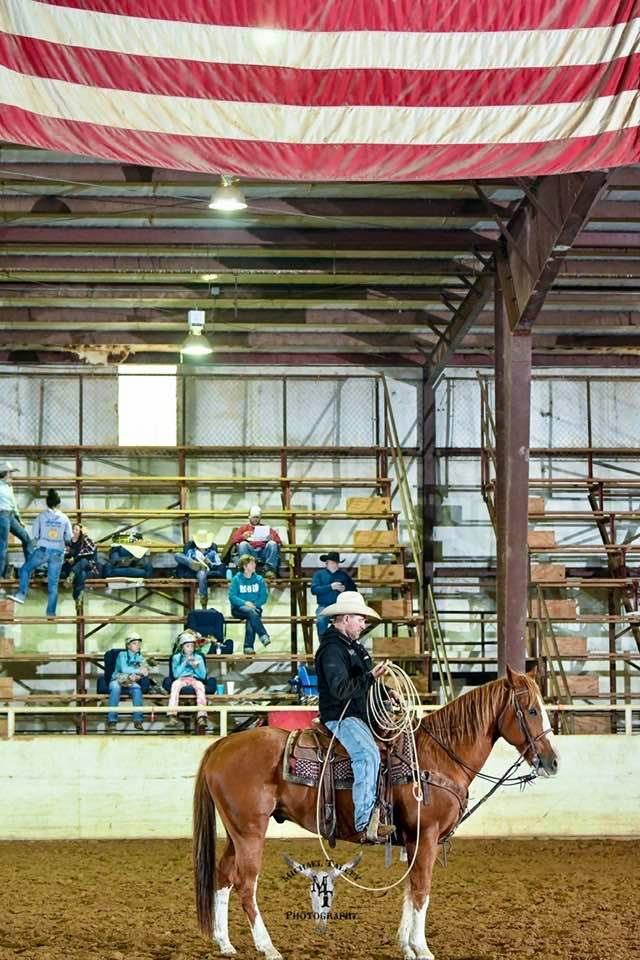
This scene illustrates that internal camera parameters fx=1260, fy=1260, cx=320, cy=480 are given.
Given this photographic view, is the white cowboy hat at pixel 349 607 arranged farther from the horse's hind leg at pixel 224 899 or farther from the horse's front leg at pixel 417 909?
the horse's hind leg at pixel 224 899

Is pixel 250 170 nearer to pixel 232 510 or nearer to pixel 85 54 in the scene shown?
pixel 85 54

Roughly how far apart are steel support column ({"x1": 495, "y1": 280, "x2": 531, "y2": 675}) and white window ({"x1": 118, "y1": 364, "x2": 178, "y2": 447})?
289 inches

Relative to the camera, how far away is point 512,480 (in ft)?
47.7

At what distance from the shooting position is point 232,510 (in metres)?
21.1

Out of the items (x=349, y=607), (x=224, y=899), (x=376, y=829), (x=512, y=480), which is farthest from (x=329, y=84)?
(x=512, y=480)

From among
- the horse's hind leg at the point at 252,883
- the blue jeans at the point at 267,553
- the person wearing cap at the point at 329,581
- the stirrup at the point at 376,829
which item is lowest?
the horse's hind leg at the point at 252,883

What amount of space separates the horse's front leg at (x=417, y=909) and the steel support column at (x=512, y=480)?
672cm

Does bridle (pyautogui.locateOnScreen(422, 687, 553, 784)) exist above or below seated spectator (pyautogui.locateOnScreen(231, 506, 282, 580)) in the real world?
below

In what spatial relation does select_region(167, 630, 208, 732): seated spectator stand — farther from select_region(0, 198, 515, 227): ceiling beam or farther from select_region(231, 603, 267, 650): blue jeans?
select_region(0, 198, 515, 227): ceiling beam

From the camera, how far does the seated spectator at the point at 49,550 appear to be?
59.3 feet

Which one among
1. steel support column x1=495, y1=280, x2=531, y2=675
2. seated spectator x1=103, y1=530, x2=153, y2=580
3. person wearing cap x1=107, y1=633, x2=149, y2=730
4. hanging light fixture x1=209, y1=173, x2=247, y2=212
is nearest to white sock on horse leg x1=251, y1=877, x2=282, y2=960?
steel support column x1=495, y1=280, x2=531, y2=675

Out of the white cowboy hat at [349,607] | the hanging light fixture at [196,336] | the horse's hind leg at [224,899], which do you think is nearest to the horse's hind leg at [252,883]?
the horse's hind leg at [224,899]

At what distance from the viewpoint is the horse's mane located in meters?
8.38

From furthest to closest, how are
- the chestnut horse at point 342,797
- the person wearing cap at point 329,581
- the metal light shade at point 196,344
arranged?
the person wearing cap at point 329,581 < the metal light shade at point 196,344 < the chestnut horse at point 342,797
